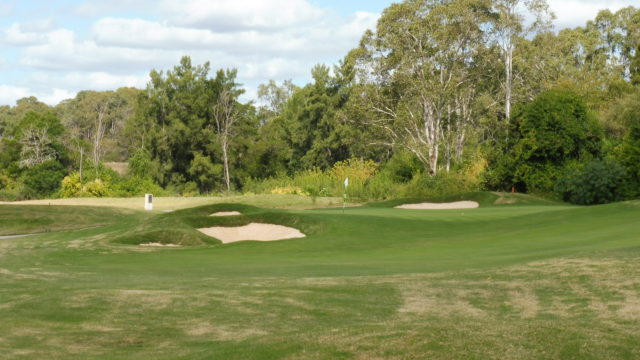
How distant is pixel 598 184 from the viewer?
42.4 m

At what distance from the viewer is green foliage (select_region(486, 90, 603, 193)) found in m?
47.6

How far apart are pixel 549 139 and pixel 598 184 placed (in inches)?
237

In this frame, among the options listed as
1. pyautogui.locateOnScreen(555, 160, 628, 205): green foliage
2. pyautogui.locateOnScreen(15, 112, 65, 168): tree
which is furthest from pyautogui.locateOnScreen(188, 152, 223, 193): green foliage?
pyautogui.locateOnScreen(555, 160, 628, 205): green foliage

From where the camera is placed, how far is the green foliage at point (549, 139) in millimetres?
47625

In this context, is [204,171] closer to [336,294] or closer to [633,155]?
[633,155]

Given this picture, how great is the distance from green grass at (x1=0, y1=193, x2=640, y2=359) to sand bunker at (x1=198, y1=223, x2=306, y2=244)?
1.63 metres

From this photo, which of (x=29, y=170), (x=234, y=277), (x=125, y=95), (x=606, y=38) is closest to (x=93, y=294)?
(x=234, y=277)

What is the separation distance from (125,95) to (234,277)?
128 meters

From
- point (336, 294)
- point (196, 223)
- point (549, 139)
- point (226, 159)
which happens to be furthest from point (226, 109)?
point (336, 294)

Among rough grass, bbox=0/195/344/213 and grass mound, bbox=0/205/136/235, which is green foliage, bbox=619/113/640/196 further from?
grass mound, bbox=0/205/136/235

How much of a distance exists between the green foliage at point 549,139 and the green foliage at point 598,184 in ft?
12.9

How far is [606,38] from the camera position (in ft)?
314

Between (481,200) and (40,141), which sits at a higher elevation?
(40,141)

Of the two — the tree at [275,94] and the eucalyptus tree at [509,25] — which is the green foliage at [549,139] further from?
the tree at [275,94]
